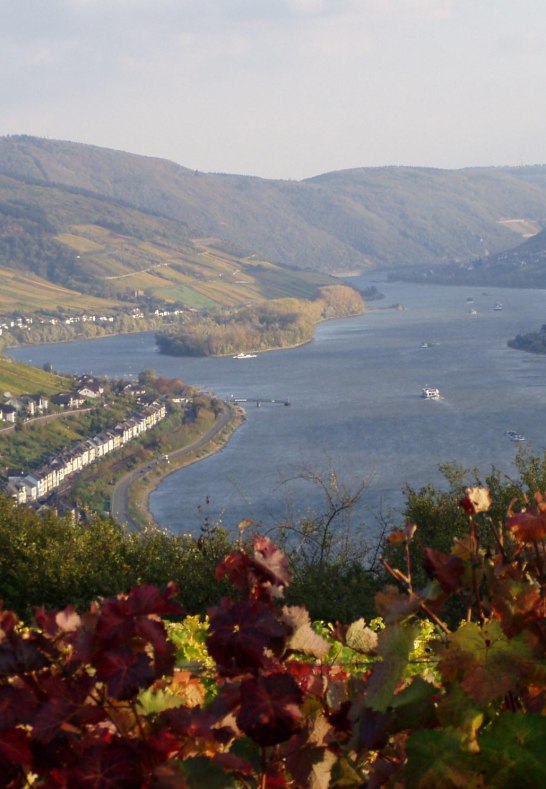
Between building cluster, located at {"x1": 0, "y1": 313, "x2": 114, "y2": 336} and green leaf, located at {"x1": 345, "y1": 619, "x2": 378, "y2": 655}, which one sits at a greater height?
green leaf, located at {"x1": 345, "y1": 619, "x2": 378, "y2": 655}

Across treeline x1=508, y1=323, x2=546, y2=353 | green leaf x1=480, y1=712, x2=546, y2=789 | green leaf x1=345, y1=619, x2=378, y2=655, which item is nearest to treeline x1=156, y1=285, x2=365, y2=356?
treeline x1=508, y1=323, x2=546, y2=353

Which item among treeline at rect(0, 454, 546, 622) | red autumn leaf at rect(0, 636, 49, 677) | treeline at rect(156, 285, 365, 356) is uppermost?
red autumn leaf at rect(0, 636, 49, 677)

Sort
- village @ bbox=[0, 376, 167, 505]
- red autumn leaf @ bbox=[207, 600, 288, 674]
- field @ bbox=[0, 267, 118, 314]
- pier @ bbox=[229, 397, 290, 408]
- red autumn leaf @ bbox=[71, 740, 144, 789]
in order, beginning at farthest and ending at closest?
field @ bbox=[0, 267, 118, 314], pier @ bbox=[229, 397, 290, 408], village @ bbox=[0, 376, 167, 505], red autumn leaf @ bbox=[207, 600, 288, 674], red autumn leaf @ bbox=[71, 740, 144, 789]

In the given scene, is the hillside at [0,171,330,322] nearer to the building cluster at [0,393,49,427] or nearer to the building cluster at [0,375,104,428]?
the building cluster at [0,375,104,428]

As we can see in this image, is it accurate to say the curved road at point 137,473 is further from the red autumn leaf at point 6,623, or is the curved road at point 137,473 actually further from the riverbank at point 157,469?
the red autumn leaf at point 6,623

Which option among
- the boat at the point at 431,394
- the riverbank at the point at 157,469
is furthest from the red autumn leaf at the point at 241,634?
the boat at the point at 431,394

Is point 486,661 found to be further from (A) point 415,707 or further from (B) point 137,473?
(B) point 137,473
